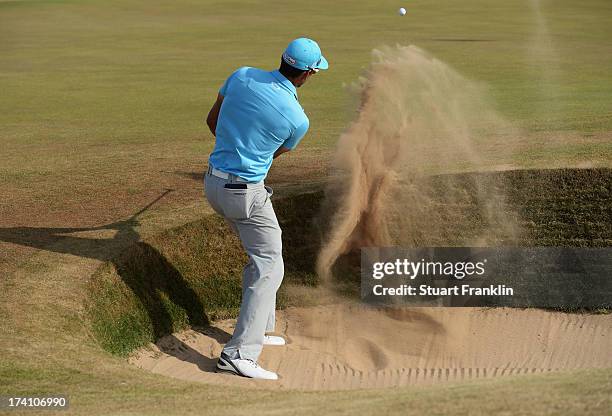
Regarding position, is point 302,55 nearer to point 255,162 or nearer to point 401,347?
point 255,162

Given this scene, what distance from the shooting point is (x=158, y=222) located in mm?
10133

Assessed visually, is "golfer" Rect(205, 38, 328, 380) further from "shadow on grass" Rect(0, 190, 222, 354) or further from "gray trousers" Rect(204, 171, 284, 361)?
"shadow on grass" Rect(0, 190, 222, 354)

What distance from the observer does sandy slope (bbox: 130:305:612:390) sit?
28.4ft

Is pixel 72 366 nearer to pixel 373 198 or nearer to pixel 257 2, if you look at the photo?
pixel 373 198

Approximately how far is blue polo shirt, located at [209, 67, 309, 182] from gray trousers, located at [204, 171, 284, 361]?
186 millimetres

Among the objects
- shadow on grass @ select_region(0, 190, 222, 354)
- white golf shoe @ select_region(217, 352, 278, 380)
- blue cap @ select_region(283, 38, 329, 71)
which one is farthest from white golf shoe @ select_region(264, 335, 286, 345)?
blue cap @ select_region(283, 38, 329, 71)

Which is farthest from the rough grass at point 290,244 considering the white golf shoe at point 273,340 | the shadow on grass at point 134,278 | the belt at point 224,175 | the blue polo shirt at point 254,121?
the blue polo shirt at point 254,121

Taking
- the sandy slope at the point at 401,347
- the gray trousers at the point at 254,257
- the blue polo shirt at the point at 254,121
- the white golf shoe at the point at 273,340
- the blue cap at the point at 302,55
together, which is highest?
the blue cap at the point at 302,55

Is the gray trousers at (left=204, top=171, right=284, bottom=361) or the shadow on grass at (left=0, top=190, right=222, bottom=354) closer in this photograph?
the gray trousers at (left=204, top=171, right=284, bottom=361)

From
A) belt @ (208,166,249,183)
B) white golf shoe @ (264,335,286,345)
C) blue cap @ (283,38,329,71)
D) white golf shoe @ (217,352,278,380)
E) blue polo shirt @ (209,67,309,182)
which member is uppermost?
blue cap @ (283,38,329,71)

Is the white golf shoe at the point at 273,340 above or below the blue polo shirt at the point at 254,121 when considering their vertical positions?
below

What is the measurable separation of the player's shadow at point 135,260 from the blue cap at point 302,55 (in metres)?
2.68

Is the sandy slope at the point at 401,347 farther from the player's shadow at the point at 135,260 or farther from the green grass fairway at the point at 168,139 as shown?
the green grass fairway at the point at 168,139

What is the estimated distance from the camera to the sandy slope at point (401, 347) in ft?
28.4
